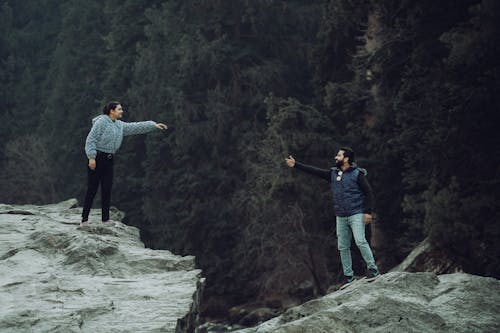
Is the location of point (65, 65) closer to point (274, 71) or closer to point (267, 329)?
point (274, 71)

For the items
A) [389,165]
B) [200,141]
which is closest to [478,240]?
[389,165]

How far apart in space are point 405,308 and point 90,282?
10.3 ft

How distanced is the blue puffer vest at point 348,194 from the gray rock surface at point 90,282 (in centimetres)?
170

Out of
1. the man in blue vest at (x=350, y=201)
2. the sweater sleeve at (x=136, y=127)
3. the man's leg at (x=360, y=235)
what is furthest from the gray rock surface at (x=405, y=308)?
the sweater sleeve at (x=136, y=127)

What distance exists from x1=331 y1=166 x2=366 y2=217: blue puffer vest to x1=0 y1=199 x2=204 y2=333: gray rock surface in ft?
5.58

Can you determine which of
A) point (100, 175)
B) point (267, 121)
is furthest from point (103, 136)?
point (267, 121)

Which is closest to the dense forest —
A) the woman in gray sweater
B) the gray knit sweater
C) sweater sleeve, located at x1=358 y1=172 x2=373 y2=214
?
sweater sleeve, located at x1=358 y1=172 x2=373 y2=214

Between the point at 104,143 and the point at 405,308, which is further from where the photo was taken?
the point at 104,143

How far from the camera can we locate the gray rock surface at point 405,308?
6.64m

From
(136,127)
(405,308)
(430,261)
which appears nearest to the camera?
(405,308)

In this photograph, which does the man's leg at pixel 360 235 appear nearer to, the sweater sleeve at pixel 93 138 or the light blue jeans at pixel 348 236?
the light blue jeans at pixel 348 236

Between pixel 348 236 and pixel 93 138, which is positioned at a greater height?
pixel 93 138

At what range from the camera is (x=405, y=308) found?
6852 millimetres

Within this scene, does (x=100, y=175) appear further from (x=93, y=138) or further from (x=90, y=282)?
(x=90, y=282)
